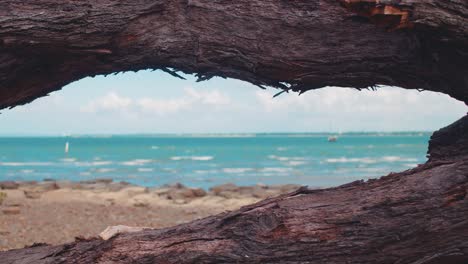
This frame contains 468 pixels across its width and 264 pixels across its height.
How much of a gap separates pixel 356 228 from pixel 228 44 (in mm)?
1461

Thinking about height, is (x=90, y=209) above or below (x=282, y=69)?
below

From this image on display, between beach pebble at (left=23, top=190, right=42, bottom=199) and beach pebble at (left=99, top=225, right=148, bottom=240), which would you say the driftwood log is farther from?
beach pebble at (left=23, top=190, right=42, bottom=199)

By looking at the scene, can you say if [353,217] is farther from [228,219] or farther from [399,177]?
[228,219]

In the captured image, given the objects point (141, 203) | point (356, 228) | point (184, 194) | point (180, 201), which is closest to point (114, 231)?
point (356, 228)

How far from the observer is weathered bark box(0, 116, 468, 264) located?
4105mm

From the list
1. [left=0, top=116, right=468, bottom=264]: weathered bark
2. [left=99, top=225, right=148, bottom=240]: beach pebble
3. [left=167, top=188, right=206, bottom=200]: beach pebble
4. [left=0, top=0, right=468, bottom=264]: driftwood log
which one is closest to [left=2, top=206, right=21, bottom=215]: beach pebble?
[left=167, top=188, right=206, bottom=200]: beach pebble

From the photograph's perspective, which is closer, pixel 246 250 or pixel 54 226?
pixel 246 250

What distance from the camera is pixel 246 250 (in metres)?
4.17

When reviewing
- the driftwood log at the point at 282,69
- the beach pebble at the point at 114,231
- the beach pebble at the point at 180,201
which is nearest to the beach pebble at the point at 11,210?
the beach pebble at the point at 180,201

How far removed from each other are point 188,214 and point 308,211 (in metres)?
13.1

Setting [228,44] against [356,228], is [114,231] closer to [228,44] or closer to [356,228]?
[228,44]

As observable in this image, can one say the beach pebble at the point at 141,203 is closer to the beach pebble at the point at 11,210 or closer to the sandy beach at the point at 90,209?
the sandy beach at the point at 90,209

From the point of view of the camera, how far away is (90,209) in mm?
17297

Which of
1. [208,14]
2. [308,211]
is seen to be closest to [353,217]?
[308,211]
